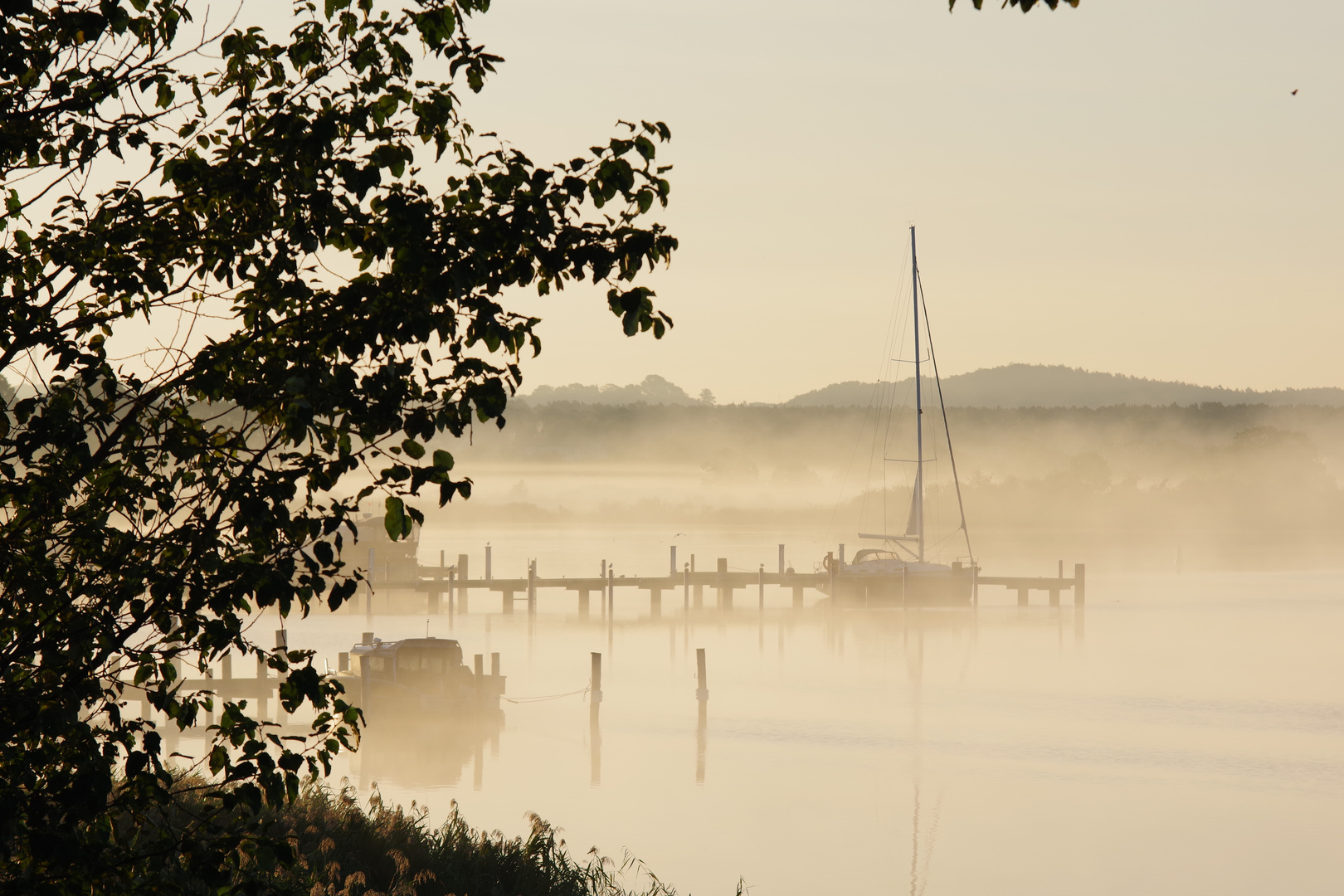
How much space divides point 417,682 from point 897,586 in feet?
123

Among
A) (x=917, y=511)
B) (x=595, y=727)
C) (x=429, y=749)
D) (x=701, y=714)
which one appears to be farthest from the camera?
(x=917, y=511)

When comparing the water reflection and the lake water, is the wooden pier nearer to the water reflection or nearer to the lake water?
the lake water

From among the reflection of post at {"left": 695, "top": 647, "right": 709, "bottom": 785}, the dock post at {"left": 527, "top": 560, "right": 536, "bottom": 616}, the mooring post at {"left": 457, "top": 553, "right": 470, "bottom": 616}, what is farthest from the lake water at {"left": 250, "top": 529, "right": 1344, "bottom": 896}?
the mooring post at {"left": 457, "top": 553, "right": 470, "bottom": 616}

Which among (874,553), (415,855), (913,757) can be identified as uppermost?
(874,553)

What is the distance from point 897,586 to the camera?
68.2 m

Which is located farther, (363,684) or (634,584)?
(634,584)

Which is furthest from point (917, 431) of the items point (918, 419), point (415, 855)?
point (415, 855)

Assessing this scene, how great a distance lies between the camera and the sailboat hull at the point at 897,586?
67562mm

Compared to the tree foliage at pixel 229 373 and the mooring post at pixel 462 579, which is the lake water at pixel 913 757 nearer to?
the mooring post at pixel 462 579

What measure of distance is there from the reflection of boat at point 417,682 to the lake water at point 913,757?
38.6 inches

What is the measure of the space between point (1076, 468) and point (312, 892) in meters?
191

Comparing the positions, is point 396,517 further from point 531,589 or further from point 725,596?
point 725,596

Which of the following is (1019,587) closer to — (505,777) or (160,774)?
(505,777)

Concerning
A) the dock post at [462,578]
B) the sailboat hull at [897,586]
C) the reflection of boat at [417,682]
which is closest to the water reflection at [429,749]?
the reflection of boat at [417,682]
